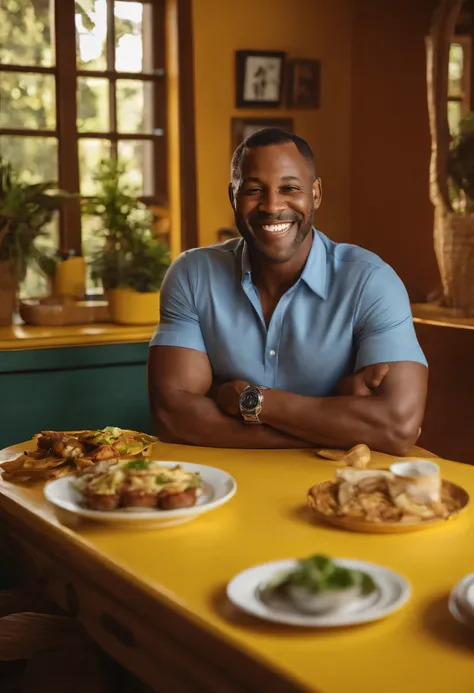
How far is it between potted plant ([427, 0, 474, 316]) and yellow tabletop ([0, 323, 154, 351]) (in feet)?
3.84

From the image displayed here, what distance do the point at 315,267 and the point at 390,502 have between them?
0.99 m

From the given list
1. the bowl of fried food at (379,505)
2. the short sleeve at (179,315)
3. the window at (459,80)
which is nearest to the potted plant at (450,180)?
the window at (459,80)

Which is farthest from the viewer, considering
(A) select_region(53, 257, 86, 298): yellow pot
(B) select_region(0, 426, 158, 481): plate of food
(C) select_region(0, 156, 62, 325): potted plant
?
(A) select_region(53, 257, 86, 298): yellow pot

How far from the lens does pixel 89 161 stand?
416 centimetres

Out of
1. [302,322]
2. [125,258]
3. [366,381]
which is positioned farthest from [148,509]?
[125,258]

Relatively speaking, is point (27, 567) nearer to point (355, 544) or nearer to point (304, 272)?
point (355, 544)

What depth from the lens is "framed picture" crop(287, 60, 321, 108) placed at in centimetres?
432

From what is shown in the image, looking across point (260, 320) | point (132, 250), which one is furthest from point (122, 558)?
point (132, 250)

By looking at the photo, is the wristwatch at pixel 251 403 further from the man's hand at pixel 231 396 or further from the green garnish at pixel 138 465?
the green garnish at pixel 138 465

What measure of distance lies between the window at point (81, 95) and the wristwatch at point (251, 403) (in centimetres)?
200

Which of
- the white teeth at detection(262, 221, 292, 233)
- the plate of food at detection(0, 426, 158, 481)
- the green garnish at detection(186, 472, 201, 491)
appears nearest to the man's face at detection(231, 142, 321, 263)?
the white teeth at detection(262, 221, 292, 233)

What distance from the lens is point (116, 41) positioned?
4129 mm

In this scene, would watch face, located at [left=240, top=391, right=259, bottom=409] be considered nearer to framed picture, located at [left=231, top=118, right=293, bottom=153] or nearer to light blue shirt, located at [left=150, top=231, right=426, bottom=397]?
light blue shirt, located at [left=150, top=231, right=426, bottom=397]

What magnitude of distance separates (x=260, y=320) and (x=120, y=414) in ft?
4.55
